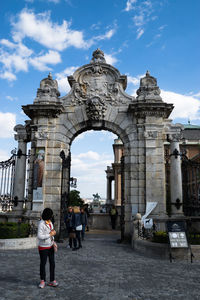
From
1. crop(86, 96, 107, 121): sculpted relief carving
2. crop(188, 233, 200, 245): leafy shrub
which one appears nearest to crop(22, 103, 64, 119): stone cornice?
crop(86, 96, 107, 121): sculpted relief carving

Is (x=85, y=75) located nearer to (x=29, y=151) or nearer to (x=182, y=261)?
(x=29, y=151)

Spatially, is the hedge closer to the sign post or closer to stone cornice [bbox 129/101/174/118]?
the sign post

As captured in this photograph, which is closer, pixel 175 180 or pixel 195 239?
pixel 195 239

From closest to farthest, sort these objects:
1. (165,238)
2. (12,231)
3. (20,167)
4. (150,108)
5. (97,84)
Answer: (165,238) → (12,231) → (150,108) → (20,167) → (97,84)

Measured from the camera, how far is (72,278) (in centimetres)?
571

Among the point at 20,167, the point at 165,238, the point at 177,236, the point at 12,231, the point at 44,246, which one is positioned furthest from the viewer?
the point at 20,167

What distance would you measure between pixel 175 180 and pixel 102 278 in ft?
23.5

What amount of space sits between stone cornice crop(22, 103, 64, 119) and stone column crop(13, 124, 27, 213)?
1101 mm

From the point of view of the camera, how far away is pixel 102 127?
12.8 metres

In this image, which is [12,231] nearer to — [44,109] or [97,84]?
[44,109]

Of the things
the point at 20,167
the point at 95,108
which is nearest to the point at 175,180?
the point at 95,108

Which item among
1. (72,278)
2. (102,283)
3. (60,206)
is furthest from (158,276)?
(60,206)

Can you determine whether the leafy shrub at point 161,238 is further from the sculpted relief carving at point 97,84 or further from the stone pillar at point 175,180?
the sculpted relief carving at point 97,84

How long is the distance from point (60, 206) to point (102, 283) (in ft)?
22.1
